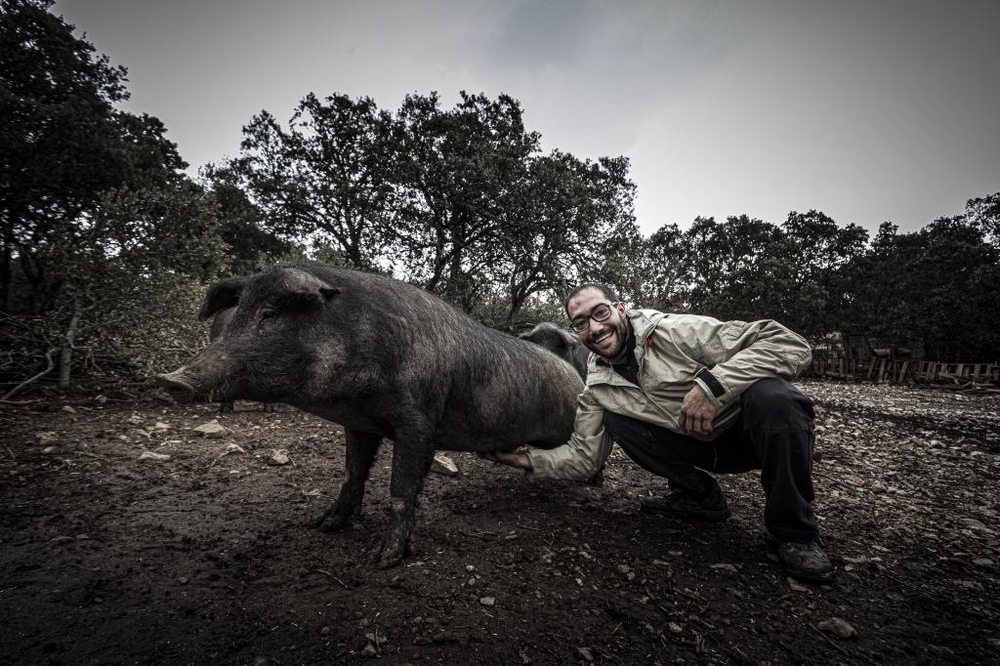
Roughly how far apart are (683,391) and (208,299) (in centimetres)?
300

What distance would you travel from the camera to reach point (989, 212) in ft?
83.4

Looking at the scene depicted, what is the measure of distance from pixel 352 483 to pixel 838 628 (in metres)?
2.62

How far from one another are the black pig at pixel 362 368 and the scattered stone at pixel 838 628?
6.46 ft

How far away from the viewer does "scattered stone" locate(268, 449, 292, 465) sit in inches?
164

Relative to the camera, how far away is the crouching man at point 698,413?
232cm

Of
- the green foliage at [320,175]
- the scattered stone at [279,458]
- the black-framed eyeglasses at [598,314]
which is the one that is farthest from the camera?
the green foliage at [320,175]

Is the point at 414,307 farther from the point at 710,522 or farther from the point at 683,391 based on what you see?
the point at 710,522

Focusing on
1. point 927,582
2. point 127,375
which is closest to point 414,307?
point 927,582

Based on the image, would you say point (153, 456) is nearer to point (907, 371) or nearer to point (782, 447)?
point (782, 447)

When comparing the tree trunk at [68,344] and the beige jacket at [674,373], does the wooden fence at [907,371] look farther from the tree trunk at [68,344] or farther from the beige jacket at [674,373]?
the tree trunk at [68,344]

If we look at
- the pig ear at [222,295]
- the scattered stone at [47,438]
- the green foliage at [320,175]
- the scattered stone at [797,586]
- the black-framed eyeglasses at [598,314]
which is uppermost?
the green foliage at [320,175]

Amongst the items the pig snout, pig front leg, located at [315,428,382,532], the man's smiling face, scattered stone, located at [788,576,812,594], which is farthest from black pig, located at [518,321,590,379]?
the pig snout

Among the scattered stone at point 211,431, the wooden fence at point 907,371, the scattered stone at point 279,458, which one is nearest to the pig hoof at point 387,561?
the scattered stone at point 279,458

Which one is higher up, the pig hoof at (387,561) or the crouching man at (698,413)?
the crouching man at (698,413)
